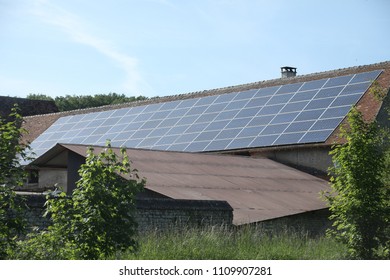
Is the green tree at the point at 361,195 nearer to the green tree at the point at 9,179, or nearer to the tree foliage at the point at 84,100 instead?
the green tree at the point at 9,179

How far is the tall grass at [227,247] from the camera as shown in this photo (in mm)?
15320

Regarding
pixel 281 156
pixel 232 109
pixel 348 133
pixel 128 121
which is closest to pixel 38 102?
pixel 128 121

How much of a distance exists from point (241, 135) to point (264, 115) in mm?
1418

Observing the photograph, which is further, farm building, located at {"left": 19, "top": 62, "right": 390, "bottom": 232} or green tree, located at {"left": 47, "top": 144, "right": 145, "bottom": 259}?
farm building, located at {"left": 19, "top": 62, "right": 390, "bottom": 232}

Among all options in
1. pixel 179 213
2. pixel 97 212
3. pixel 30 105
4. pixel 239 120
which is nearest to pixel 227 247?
pixel 179 213

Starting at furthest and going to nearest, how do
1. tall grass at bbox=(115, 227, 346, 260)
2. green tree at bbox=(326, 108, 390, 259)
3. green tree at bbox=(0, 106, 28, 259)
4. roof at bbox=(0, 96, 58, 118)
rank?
roof at bbox=(0, 96, 58, 118) < green tree at bbox=(326, 108, 390, 259) < tall grass at bbox=(115, 227, 346, 260) < green tree at bbox=(0, 106, 28, 259)

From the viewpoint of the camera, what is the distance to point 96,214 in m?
12.5

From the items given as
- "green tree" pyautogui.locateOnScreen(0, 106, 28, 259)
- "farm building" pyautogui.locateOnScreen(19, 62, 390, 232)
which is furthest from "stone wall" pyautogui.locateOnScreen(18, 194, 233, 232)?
"green tree" pyautogui.locateOnScreen(0, 106, 28, 259)

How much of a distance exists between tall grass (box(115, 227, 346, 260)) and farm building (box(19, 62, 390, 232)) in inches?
123

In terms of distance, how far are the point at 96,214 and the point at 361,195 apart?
21.1 feet

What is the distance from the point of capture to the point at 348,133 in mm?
16953

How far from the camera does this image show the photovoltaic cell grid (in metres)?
31.8

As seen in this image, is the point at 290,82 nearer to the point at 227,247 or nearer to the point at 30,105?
the point at 227,247

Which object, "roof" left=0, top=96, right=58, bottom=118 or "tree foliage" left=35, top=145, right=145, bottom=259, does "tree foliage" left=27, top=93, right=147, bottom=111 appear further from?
"tree foliage" left=35, top=145, right=145, bottom=259
